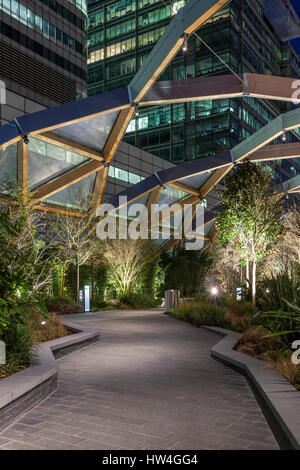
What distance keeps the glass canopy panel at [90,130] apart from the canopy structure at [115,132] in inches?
2.0

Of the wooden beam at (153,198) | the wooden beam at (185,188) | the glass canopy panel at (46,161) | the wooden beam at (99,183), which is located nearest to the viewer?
the glass canopy panel at (46,161)

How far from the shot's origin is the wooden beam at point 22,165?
22094 millimetres

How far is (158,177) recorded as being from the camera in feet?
91.0

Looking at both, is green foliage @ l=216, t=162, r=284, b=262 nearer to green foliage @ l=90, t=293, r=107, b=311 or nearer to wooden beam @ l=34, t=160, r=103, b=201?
green foliage @ l=90, t=293, r=107, b=311

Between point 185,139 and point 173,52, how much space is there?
1921 inches

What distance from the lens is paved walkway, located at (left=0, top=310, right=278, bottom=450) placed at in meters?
4.44

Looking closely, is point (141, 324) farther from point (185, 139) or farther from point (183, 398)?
point (185, 139)

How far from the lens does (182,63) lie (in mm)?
64125

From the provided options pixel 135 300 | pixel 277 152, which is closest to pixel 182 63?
pixel 277 152

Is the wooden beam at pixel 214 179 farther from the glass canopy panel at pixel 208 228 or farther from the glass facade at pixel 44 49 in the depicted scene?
the glass facade at pixel 44 49

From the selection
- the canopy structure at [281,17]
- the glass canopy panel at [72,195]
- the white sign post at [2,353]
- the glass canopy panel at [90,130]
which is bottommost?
the white sign post at [2,353]

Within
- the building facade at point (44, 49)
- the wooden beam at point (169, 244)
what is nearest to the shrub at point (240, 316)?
the wooden beam at point (169, 244)

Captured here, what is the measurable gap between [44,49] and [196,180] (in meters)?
28.6
